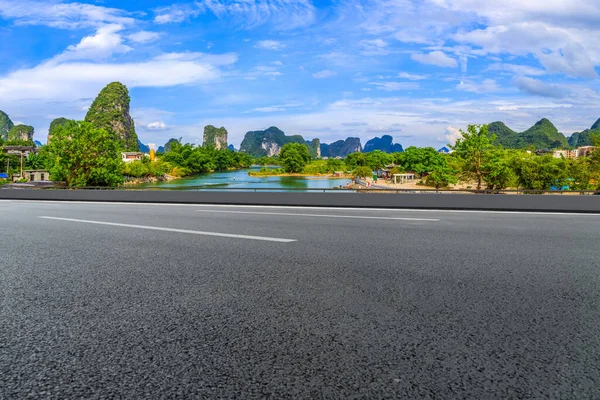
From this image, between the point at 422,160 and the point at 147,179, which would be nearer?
the point at 147,179

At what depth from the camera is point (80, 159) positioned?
7088cm

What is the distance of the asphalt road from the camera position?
2.95 m

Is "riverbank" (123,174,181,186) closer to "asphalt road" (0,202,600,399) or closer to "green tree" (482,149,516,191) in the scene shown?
"green tree" (482,149,516,191)

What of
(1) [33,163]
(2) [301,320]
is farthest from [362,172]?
(2) [301,320]

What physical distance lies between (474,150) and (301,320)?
7255 centimetres

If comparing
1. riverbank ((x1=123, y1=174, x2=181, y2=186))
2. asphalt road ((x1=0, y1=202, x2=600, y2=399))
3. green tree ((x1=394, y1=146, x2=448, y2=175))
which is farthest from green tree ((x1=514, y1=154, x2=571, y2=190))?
riverbank ((x1=123, y1=174, x2=181, y2=186))

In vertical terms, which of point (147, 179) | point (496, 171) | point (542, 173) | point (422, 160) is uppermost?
point (422, 160)

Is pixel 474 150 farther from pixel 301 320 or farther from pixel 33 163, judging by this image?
pixel 33 163

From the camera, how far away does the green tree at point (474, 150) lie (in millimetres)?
70938

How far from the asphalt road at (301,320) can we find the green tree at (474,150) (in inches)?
2621

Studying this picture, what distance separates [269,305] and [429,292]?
1773mm

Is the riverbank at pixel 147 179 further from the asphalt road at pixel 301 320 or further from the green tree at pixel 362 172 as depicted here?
the asphalt road at pixel 301 320

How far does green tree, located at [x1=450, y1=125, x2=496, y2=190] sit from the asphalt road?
66580mm

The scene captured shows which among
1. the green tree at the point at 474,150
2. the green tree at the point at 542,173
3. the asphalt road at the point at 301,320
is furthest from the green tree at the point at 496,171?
the asphalt road at the point at 301,320
